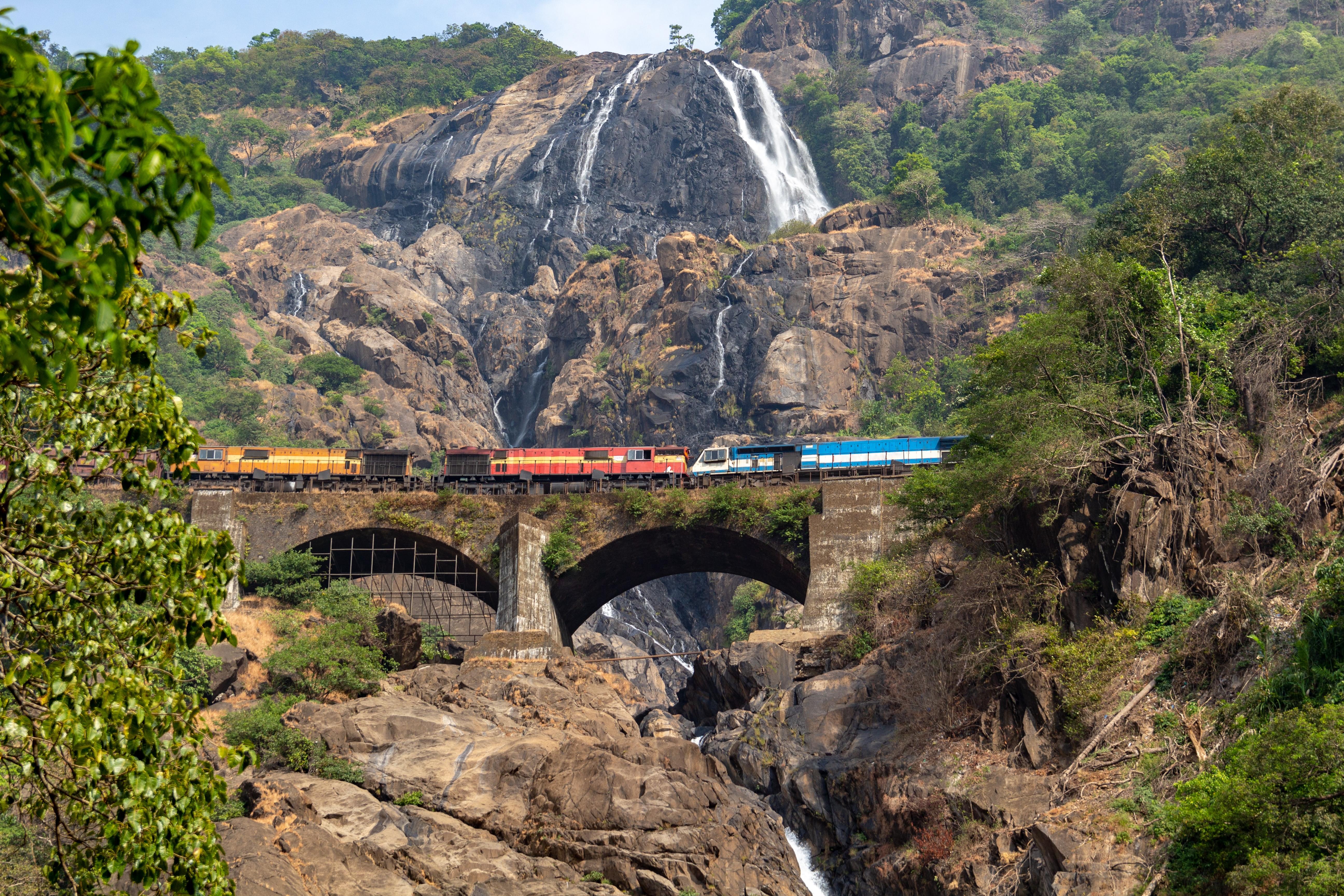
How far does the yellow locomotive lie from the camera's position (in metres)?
61.6

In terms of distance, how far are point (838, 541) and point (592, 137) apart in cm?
9282

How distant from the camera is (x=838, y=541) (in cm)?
5341

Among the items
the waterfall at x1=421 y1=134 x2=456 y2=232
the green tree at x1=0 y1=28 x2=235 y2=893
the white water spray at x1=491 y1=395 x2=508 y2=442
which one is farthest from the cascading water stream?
the green tree at x1=0 y1=28 x2=235 y2=893

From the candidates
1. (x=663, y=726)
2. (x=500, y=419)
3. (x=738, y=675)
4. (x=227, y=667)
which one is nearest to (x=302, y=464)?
(x=227, y=667)

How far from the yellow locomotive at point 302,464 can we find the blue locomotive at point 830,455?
17.7m

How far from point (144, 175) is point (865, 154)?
13129cm

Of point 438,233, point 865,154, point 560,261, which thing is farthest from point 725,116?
point 438,233

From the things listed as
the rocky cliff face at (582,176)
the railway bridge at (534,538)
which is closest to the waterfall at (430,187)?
the rocky cliff face at (582,176)

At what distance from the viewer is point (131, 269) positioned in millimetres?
8055

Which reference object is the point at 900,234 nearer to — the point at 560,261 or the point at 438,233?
the point at 560,261

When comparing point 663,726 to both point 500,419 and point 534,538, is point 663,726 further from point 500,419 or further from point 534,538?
point 500,419

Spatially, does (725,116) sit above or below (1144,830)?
above

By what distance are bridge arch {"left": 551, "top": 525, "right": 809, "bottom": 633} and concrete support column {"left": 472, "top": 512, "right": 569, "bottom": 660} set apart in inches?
47.7

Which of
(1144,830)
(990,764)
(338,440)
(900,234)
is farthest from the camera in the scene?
(900,234)
